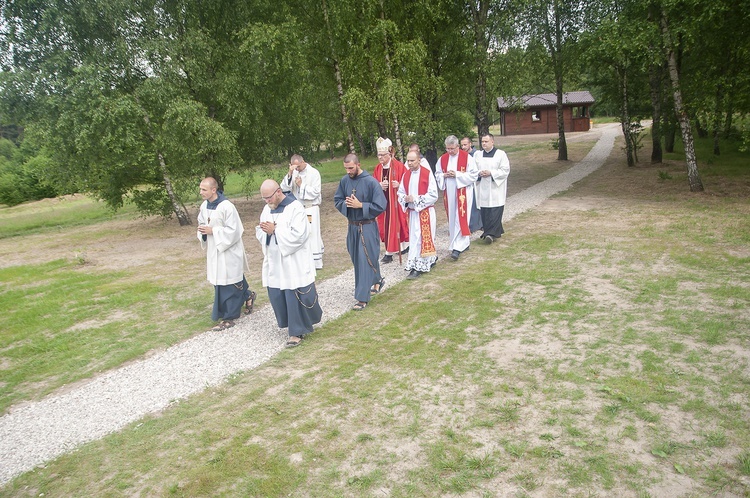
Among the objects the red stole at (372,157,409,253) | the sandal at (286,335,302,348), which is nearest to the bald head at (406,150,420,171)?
the red stole at (372,157,409,253)

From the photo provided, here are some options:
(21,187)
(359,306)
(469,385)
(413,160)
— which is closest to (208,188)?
(359,306)

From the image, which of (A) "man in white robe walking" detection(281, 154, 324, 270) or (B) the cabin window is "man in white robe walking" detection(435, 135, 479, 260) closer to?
(A) "man in white robe walking" detection(281, 154, 324, 270)

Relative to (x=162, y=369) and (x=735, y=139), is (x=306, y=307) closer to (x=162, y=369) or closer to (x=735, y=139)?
(x=162, y=369)

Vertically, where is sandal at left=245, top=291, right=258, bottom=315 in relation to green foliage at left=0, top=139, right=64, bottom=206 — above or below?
below

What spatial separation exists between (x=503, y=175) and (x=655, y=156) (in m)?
13.6

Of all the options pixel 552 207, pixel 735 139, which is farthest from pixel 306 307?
pixel 735 139

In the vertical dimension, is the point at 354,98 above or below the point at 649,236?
above

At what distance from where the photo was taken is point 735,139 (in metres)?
23.5

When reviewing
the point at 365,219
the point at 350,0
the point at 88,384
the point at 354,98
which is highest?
the point at 350,0

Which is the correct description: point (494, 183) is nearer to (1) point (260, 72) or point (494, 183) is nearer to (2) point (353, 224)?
(2) point (353, 224)

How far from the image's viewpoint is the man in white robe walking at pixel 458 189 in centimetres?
966

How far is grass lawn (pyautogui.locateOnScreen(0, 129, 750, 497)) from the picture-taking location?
3795mm

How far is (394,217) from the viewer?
9.09 m

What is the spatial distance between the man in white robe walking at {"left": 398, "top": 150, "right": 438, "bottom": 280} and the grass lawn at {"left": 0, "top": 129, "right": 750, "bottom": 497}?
0.39 m
